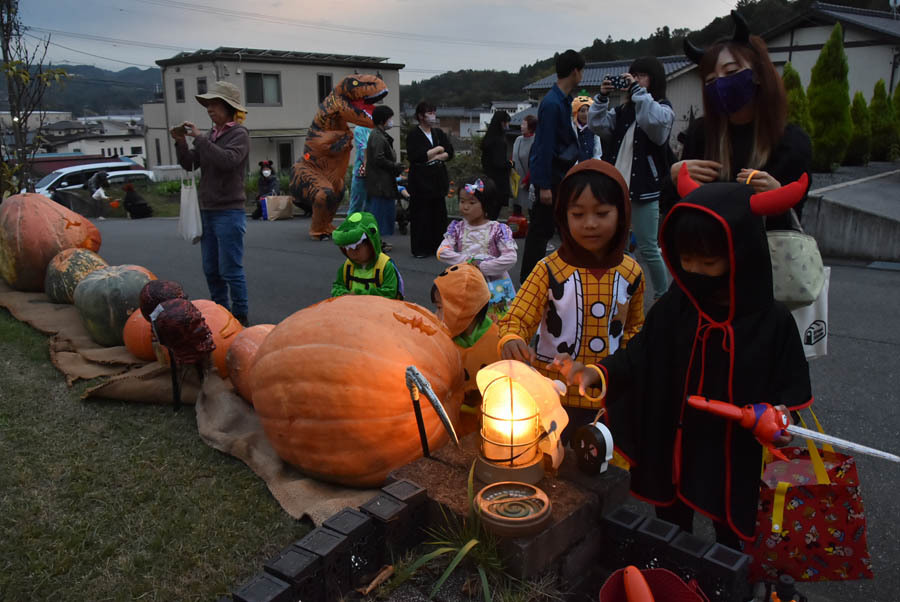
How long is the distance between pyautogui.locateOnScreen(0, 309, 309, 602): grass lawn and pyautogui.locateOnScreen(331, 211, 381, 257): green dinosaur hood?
5.03 ft

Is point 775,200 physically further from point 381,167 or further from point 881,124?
point 881,124

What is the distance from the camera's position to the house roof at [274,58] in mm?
33844

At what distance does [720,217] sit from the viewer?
2.12m

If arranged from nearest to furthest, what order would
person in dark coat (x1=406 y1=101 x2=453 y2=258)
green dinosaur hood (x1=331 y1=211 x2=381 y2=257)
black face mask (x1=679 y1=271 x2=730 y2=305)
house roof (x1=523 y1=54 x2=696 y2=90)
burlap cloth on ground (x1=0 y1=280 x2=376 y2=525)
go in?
black face mask (x1=679 y1=271 x2=730 y2=305), burlap cloth on ground (x1=0 y1=280 x2=376 y2=525), green dinosaur hood (x1=331 y1=211 x2=381 y2=257), person in dark coat (x1=406 y1=101 x2=453 y2=258), house roof (x1=523 y1=54 x2=696 y2=90)

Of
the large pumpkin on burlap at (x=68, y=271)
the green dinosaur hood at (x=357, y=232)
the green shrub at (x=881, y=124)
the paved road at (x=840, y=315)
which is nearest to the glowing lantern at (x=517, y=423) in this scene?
the paved road at (x=840, y=315)

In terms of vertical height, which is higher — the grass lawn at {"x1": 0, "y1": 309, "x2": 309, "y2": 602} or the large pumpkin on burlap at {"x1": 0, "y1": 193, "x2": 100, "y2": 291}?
the large pumpkin on burlap at {"x1": 0, "y1": 193, "x2": 100, "y2": 291}

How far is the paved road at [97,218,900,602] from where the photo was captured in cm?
316

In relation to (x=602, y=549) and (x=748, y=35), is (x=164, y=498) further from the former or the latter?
(x=748, y=35)

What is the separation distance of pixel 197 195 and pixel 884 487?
5714 millimetres

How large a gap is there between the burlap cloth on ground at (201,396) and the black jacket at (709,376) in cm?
143

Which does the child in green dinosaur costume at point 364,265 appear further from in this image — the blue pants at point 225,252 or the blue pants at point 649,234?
the blue pants at point 649,234

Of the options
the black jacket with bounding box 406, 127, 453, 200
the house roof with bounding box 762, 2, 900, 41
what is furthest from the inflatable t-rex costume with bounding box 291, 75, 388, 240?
the house roof with bounding box 762, 2, 900, 41

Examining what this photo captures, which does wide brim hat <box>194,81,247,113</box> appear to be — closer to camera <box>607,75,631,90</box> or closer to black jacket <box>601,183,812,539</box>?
camera <box>607,75,631,90</box>

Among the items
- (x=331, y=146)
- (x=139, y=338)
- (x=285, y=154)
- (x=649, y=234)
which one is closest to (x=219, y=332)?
(x=139, y=338)
